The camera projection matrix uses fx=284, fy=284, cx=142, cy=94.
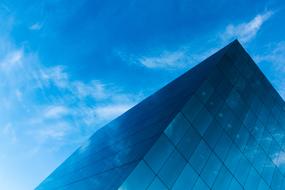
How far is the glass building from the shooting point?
595 inches

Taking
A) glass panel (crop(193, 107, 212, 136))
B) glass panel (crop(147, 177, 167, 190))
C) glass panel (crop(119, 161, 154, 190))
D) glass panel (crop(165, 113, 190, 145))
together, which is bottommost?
glass panel (crop(147, 177, 167, 190))

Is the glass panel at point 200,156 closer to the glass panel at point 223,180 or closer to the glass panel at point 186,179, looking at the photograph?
the glass panel at point 186,179

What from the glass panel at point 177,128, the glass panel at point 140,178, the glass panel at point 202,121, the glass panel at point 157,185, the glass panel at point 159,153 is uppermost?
the glass panel at point 202,121

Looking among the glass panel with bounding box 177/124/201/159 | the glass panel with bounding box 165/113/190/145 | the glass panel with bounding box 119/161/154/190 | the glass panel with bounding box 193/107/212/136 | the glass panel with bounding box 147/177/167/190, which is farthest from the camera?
the glass panel with bounding box 193/107/212/136

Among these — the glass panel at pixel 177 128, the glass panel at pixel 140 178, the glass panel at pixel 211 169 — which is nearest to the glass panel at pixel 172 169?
the glass panel at pixel 140 178

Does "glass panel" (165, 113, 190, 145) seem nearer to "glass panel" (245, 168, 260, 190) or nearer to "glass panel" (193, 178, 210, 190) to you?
"glass panel" (193, 178, 210, 190)

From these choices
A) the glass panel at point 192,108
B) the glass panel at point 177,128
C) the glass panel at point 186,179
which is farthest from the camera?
the glass panel at point 192,108

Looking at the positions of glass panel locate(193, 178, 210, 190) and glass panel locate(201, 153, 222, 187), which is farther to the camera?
glass panel locate(201, 153, 222, 187)

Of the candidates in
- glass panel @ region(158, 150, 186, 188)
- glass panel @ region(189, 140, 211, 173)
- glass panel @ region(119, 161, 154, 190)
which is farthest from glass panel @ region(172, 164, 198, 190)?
glass panel @ region(119, 161, 154, 190)

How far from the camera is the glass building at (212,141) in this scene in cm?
1510

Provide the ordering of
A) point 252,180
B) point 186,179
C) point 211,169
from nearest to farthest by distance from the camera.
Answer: point 186,179 → point 211,169 → point 252,180

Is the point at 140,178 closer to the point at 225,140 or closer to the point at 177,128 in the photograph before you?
the point at 177,128

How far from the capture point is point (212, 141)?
1841cm

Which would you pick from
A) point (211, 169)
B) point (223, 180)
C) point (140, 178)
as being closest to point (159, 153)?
point (140, 178)
